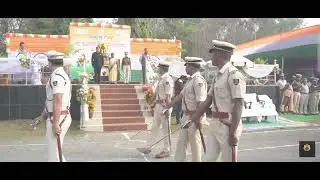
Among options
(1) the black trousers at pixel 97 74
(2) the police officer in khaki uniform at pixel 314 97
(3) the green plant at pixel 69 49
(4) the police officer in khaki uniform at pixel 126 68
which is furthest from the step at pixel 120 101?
(2) the police officer in khaki uniform at pixel 314 97

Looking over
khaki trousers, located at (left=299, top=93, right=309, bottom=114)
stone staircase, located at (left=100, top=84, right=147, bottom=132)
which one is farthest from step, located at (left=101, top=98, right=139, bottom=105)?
khaki trousers, located at (left=299, top=93, right=309, bottom=114)

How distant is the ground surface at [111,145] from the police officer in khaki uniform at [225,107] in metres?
1.65

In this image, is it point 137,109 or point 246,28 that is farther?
point 137,109

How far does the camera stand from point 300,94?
25.6 ft

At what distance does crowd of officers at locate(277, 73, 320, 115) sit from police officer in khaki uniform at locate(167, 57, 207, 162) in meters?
1.95

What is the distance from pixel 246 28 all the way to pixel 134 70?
4014 millimetres

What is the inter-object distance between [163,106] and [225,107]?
304 centimetres

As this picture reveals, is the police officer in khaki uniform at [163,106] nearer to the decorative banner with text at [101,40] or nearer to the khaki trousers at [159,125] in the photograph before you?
the khaki trousers at [159,125]

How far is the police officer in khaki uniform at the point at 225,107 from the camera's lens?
486 centimetres

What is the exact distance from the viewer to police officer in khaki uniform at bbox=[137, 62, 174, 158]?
779cm
